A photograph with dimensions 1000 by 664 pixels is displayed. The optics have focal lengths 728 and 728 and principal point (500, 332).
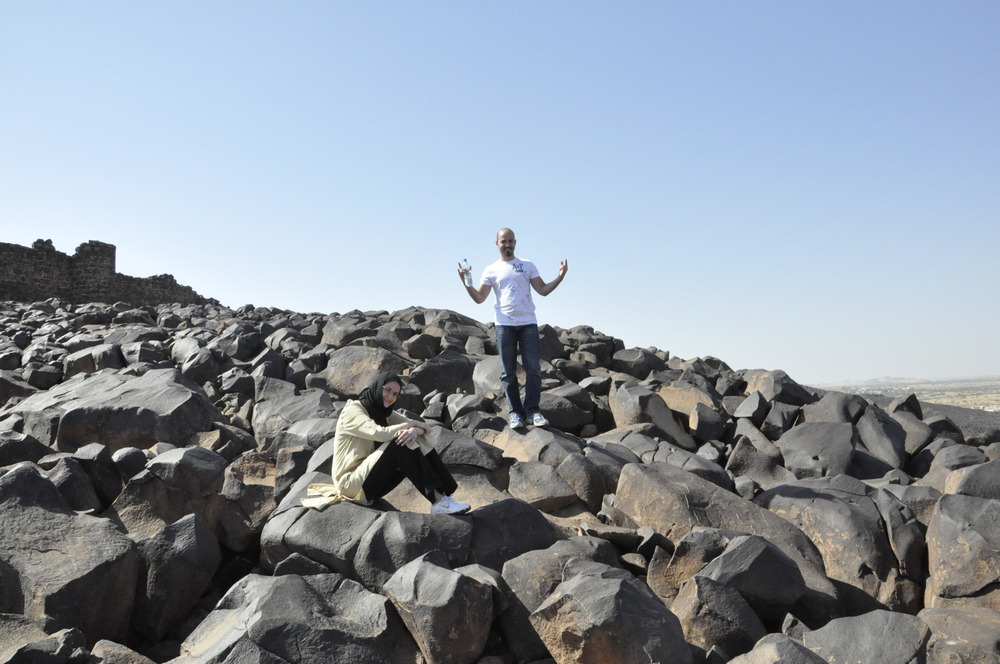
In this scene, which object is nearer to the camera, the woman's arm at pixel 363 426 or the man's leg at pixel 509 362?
the woman's arm at pixel 363 426

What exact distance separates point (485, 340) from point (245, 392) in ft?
14.5

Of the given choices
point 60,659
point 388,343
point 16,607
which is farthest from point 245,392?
point 60,659

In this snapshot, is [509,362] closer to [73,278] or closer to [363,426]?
[363,426]

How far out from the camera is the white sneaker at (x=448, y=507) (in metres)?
5.73

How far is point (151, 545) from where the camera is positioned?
536cm

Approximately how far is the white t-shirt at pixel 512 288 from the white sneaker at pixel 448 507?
2967mm

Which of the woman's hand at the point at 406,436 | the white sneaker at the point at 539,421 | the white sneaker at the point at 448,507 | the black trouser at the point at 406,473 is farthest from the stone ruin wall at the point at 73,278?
the white sneaker at the point at 448,507

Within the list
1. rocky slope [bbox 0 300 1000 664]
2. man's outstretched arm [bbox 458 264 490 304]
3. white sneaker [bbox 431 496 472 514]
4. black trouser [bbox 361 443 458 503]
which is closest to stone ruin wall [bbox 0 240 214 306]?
rocky slope [bbox 0 300 1000 664]

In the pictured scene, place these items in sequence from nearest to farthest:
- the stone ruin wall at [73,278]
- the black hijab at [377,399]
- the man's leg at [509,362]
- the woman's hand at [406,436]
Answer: the woman's hand at [406,436] → the black hijab at [377,399] → the man's leg at [509,362] → the stone ruin wall at [73,278]

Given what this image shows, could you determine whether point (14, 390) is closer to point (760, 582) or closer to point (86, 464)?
point (86, 464)

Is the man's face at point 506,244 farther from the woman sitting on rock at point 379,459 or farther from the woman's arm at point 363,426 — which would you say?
the woman's arm at point 363,426

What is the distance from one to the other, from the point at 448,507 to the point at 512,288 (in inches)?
125

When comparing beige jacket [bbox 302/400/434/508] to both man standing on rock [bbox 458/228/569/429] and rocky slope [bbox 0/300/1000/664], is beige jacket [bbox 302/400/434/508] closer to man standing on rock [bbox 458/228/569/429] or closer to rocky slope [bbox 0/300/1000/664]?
rocky slope [bbox 0/300/1000/664]

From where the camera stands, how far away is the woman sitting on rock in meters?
5.76
